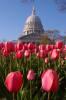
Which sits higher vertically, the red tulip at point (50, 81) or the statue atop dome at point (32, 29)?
the red tulip at point (50, 81)

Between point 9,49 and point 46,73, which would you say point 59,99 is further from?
point 9,49

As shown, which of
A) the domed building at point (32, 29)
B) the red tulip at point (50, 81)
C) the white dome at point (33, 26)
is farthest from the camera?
the white dome at point (33, 26)

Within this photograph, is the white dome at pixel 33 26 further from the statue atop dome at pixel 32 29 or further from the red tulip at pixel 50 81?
the red tulip at pixel 50 81

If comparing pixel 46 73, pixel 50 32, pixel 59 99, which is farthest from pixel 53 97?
pixel 50 32

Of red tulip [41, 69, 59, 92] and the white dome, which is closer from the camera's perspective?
red tulip [41, 69, 59, 92]

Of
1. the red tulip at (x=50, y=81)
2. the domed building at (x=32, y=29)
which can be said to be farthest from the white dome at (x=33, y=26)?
the red tulip at (x=50, y=81)

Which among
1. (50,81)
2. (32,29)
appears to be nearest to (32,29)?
(32,29)

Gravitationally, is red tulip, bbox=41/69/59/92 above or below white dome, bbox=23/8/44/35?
above

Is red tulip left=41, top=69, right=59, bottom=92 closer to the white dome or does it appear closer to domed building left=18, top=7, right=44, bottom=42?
domed building left=18, top=7, right=44, bottom=42

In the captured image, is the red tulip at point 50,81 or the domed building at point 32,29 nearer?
the red tulip at point 50,81

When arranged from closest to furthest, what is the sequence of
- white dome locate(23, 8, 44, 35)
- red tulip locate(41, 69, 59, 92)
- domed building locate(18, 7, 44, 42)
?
red tulip locate(41, 69, 59, 92), domed building locate(18, 7, 44, 42), white dome locate(23, 8, 44, 35)

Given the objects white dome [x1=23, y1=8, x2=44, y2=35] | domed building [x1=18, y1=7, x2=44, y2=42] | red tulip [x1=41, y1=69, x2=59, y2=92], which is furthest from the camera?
white dome [x1=23, y1=8, x2=44, y2=35]

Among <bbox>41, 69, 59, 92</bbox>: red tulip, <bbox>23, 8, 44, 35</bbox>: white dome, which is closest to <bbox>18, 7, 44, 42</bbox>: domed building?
<bbox>23, 8, 44, 35</bbox>: white dome

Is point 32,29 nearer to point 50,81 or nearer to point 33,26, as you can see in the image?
point 33,26
